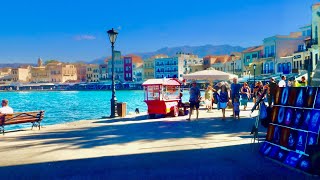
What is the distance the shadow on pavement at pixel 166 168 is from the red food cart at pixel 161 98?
29.6ft

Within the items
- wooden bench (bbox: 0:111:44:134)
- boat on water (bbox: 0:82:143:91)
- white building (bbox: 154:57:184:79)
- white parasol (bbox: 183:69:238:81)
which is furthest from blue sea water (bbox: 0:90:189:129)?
boat on water (bbox: 0:82:143:91)

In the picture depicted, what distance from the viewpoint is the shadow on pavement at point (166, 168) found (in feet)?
20.7

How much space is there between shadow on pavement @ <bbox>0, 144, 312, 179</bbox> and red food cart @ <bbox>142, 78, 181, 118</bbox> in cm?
902

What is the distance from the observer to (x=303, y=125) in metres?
6.89

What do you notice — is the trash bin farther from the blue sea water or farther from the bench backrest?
the blue sea water

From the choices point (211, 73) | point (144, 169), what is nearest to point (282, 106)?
point (144, 169)

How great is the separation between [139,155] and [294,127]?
322 centimetres

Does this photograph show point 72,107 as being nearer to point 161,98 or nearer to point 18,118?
point 161,98

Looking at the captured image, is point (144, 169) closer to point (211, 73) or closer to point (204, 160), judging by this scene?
point (204, 160)

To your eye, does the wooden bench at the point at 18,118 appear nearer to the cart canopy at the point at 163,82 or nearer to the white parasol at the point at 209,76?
the cart canopy at the point at 163,82

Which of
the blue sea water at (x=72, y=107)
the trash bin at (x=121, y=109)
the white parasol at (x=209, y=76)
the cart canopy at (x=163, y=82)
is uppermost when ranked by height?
the white parasol at (x=209, y=76)

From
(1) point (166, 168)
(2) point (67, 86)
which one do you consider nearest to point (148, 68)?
(2) point (67, 86)

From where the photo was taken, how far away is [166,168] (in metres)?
6.84

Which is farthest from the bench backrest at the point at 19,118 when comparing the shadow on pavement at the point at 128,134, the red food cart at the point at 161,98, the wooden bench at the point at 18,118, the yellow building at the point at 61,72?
the yellow building at the point at 61,72
